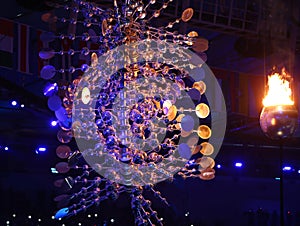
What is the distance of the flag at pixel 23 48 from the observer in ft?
18.6

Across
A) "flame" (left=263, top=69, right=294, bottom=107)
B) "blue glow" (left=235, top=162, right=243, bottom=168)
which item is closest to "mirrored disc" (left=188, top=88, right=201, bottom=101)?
"flame" (left=263, top=69, right=294, bottom=107)

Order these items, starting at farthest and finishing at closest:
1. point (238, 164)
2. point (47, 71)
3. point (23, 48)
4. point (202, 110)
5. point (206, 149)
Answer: point (238, 164) → point (23, 48) → point (206, 149) → point (202, 110) → point (47, 71)

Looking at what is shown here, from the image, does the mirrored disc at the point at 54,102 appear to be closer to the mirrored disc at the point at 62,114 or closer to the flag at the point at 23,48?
the mirrored disc at the point at 62,114

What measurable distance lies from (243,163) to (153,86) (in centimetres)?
859

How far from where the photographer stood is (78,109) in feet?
7.58

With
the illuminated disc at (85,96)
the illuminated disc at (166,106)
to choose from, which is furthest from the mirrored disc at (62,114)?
the illuminated disc at (166,106)

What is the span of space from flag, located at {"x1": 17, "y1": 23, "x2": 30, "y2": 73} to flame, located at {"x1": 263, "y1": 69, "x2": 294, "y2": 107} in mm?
3771

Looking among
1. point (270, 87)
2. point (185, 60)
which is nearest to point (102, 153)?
point (185, 60)

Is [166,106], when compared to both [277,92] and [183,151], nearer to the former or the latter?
[183,151]

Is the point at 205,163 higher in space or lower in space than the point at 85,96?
lower

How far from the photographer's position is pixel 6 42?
5.54 m

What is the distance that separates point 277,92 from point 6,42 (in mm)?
3766

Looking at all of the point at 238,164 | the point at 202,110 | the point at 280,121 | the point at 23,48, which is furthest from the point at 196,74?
the point at 238,164

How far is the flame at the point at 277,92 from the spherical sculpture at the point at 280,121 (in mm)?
44
